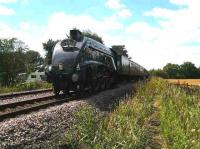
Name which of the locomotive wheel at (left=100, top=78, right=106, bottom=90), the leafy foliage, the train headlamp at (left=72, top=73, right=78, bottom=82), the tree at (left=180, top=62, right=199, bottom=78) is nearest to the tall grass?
the train headlamp at (left=72, top=73, right=78, bottom=82)

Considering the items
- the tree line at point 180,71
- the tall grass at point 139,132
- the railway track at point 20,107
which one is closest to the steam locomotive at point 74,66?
the railway track at point 20,107

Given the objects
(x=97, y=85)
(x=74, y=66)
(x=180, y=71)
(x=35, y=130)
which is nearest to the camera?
(x=35, y=130)

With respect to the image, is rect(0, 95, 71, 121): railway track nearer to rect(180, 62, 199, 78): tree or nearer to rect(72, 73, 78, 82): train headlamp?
rect(72, 73, 78, 82): train headlamp

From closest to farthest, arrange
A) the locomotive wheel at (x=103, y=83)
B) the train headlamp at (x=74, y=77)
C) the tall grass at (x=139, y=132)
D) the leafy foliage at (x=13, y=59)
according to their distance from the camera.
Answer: the tall grass at (x=139, y=132)
the train headlamp at (x=74, y=77)
the locomotive wheel at (x=103, y=83)
the leafy foliage at (x=13, y=59)

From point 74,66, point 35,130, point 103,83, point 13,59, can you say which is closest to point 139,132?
point 35,130

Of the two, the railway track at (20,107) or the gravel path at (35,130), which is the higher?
the railway track at (20,107)

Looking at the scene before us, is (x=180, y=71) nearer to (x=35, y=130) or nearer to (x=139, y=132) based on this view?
(x=35, y=130)

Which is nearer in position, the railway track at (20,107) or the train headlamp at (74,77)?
the railway track at (20,107)

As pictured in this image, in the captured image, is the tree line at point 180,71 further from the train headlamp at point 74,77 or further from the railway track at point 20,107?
the railway track at point 20,107

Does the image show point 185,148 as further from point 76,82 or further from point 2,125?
point 76,82

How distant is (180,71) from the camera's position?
97.5 metres

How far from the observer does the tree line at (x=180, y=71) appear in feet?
310

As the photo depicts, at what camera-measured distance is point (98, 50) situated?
77.9ft

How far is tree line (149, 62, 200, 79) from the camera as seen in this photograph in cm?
9456
